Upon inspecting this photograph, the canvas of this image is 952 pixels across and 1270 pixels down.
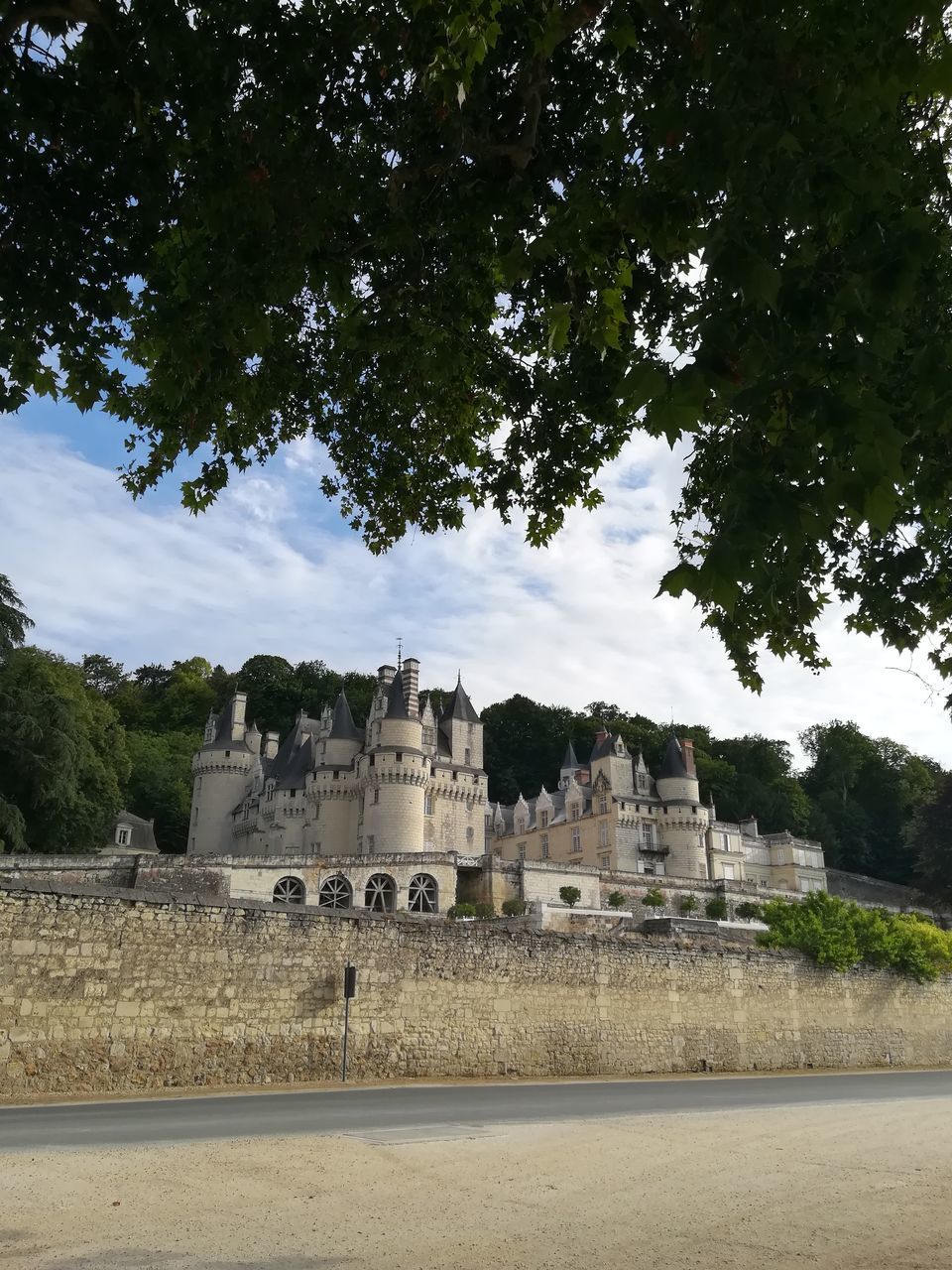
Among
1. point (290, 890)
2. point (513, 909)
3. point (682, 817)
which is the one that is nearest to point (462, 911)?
point (513, 909)

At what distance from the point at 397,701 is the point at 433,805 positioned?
6.76 metres

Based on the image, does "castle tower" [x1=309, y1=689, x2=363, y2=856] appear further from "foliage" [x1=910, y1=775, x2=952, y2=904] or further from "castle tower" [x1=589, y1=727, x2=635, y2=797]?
"foliage" [x1=910, y1=775, x2=952, y2=904]

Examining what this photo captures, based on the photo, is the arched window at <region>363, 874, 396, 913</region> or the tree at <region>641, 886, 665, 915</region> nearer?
the arched window at <region>363, 874, 396, 913</region>

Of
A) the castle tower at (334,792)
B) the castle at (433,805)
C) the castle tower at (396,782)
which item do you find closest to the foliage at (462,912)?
the castle at (433,805)

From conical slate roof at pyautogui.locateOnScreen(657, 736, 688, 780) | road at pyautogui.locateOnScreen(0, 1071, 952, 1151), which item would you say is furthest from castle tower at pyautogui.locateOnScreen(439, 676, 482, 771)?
road at pyautogui.locateOnScreen(0, 1071, 952, 1151)

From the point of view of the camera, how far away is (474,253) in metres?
6.70

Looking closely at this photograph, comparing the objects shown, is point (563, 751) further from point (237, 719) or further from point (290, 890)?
point (290, 890)

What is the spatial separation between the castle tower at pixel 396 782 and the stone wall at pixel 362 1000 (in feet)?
92.4

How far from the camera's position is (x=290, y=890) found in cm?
3959

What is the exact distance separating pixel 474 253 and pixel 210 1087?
1272 centimetres

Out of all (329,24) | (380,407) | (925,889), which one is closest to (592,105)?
(329,24)

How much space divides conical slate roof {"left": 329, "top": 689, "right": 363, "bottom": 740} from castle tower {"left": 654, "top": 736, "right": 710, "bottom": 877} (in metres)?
20.1

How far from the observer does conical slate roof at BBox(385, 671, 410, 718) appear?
51375mm

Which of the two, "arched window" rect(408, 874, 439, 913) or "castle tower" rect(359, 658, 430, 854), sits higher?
"castle tower" rect(359, 658, 430, 854)
